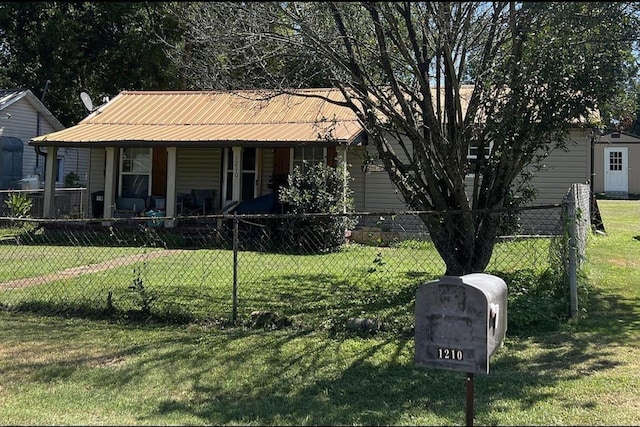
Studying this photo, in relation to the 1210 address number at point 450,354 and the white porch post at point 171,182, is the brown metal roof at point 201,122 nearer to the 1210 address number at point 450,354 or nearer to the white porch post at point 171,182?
the white porch post at point 171,182

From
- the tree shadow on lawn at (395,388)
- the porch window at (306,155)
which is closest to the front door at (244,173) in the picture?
the porch window at (306,155)

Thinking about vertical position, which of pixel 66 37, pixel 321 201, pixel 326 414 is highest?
pixel 66 37

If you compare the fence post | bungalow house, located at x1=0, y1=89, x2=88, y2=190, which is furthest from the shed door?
the fence post

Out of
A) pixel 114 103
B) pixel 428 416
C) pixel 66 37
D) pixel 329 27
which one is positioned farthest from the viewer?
pixel 66 37

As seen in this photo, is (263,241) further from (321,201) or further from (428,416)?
(428,416)

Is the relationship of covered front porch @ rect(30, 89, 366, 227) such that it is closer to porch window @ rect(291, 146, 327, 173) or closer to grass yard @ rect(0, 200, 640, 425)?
porch window @ rect(291, 146, 327, 173)

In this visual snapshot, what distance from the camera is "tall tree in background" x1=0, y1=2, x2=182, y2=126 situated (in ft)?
85.5

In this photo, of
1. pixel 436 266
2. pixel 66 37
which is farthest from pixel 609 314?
pixel 66 37

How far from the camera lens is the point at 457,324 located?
322 centimetres

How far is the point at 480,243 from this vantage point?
729cm

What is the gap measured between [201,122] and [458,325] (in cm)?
1452

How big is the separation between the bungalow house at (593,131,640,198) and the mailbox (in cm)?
3184

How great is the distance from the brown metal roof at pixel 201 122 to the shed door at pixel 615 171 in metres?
22.6

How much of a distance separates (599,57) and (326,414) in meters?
5.00
